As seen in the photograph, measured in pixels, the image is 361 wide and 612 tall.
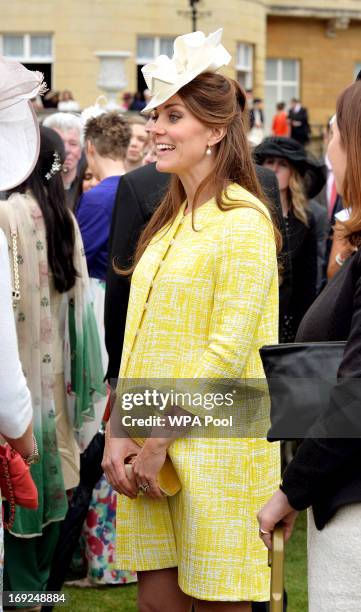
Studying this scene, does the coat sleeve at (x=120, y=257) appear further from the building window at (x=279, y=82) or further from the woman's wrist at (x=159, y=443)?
the building window at (x=279, y=82)

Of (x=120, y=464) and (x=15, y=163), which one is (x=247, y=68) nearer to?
(x=15, y=163)

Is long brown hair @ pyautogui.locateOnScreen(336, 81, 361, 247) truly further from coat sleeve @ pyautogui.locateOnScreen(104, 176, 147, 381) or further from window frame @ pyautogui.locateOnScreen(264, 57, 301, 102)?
window frame @ pyautogui.locateOnScreen(264, 57, 301, 102)

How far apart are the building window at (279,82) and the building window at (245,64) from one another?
12.9 feet

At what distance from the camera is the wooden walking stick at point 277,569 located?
297 centimetres

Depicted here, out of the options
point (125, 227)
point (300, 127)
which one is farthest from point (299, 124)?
point (125, 227)

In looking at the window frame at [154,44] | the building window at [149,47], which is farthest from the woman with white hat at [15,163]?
the window frame at [154,44]

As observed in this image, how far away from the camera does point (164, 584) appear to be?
368cm

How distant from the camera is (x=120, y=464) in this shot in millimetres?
3688

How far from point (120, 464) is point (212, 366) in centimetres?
44

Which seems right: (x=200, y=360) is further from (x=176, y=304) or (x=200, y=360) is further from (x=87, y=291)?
(x=87, y=291)

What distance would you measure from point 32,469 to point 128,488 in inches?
66.3

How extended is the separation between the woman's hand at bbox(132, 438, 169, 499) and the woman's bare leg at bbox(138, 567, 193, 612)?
264 mm

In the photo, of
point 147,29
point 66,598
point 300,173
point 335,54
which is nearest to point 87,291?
point 66,598

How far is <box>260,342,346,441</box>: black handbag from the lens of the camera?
2.96 metres
